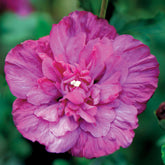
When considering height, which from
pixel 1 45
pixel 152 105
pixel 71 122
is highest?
pixel 1 45

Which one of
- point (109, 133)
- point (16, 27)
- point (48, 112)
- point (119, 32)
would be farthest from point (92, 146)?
point (16, 27)

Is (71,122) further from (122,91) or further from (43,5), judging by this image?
(43,5)

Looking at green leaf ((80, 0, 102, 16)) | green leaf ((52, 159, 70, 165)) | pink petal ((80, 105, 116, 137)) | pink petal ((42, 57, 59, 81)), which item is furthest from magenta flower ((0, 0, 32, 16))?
pink petal ((80, 105, 116, 137))

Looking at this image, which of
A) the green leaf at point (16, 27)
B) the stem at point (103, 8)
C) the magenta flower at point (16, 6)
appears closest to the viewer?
the stem at point (103, 8)

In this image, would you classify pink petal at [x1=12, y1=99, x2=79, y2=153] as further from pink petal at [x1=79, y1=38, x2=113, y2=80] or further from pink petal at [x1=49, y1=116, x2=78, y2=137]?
pink petal at [x1=79, y1=38, x2=113, y2=80]

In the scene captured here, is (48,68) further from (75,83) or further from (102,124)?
(102,124)

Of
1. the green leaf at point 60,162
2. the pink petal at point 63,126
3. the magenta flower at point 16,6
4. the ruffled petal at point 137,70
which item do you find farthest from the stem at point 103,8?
the magenta flower at point 16,6

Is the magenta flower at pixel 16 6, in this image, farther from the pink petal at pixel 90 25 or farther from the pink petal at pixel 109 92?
the pink petal at pixel 109 92

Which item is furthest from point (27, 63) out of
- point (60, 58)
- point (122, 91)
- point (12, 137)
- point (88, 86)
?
point (12, 137)
